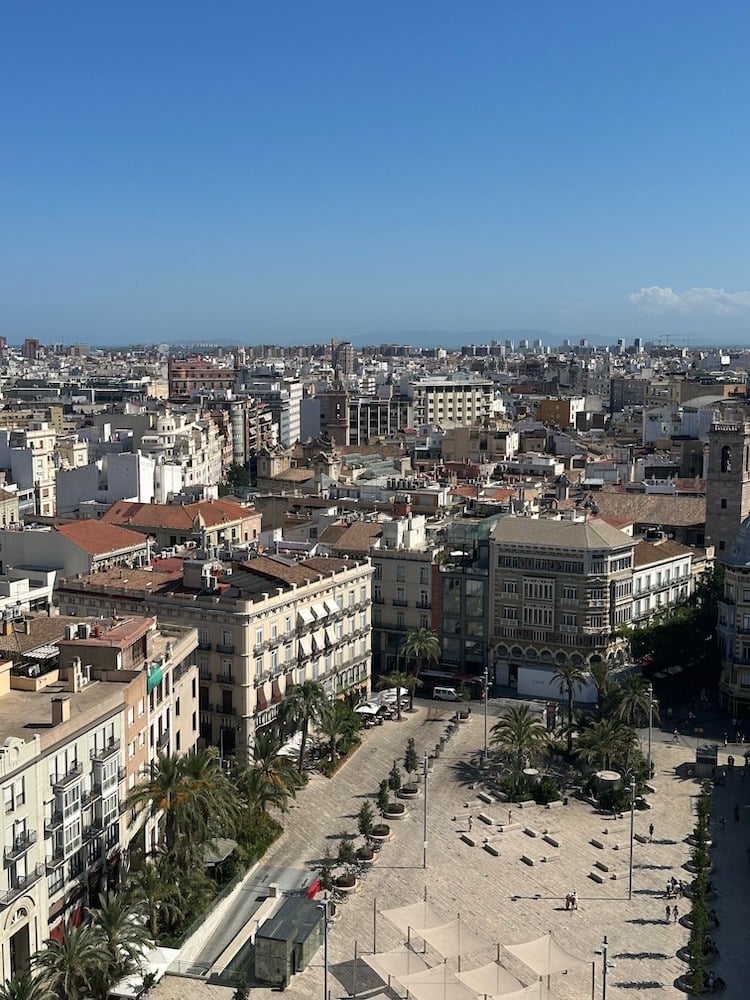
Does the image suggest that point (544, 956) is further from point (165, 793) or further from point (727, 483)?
point (727, 483)

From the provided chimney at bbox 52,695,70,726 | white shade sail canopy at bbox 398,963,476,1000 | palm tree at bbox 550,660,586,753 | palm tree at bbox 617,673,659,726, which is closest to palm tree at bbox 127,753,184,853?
chimney at bbox 52,695,70,726

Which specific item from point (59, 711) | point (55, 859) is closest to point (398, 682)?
point (59, 711)

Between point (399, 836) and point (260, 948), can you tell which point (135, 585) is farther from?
point (260, 948)

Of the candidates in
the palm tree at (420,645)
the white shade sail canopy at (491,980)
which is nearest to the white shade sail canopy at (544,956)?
the white shade sail canopy at (491,980)

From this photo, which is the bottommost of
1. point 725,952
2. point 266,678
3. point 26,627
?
point 725,952

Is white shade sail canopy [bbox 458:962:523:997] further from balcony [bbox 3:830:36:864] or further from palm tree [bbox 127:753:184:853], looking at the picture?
balcony [bbox 3:830:36:864]

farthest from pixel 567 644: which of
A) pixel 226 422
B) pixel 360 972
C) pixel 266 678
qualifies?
pixel 226 422
